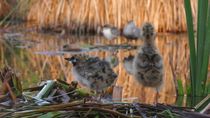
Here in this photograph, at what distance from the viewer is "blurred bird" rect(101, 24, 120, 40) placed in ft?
27.8

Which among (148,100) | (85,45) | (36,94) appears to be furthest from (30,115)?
(85,45)

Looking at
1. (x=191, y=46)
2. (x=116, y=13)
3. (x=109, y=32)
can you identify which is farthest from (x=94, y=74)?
(x=116, y=13)

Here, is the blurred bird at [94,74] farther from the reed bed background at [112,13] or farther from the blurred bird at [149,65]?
the reed bed background at [112,13]

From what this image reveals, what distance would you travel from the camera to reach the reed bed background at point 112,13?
28.8 ft

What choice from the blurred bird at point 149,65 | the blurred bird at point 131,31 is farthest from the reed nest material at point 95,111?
the blurred bird at point 131,31

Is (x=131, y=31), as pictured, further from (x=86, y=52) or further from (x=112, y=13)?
(x=86, y=52)

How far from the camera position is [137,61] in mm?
3412

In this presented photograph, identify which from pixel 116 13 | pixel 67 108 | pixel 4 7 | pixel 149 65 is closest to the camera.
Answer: pixel 67 108

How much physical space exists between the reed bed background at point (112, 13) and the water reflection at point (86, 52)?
0.29 meters

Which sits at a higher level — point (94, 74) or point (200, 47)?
point (200, 47)

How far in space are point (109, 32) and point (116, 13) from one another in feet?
1.83

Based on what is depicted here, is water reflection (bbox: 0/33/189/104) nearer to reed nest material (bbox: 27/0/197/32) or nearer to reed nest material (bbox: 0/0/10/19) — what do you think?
reed nest material (bbox: 27/0/197/32)

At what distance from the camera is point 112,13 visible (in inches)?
353

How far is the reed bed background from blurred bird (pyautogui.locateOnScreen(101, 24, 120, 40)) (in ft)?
1.05
